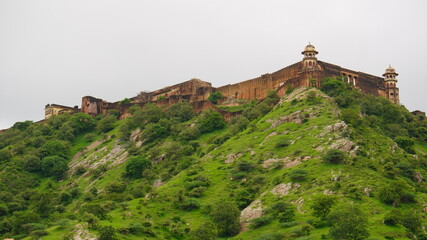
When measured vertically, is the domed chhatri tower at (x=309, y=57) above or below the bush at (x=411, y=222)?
above

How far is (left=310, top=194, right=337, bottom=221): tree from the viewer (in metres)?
57.9

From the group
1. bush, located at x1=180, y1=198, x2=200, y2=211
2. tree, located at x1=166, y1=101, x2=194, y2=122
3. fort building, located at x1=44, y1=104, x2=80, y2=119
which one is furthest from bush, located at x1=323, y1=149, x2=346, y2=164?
fort building, located at x1=44, y1=104, x2=80, y2=119

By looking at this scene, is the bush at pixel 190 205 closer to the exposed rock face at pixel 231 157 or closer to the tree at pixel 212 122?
the exposed rock face at pixel 231 157

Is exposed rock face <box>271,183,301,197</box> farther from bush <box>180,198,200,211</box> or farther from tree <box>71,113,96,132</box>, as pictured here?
tree <box>71,113,96,132</box>

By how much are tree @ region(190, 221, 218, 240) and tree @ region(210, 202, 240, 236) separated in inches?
62.1

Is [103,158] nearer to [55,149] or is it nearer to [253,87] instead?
[55,149]

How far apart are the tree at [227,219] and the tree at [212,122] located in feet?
128

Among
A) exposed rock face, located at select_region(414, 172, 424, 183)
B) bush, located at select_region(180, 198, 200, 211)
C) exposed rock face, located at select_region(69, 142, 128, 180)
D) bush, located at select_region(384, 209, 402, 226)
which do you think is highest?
exposed rock face, located at select_region(69, 142, 128, 180)

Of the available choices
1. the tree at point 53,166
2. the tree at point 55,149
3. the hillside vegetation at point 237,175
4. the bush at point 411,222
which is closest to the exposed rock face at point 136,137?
the hillside vegetation at point 237,175

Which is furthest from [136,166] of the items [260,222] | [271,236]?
[271,236]

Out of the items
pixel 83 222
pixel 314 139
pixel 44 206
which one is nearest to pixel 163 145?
pixel 44 206

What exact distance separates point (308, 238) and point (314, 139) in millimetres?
24358

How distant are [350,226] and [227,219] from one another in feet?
51.4

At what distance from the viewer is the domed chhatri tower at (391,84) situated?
10400 centimetres
